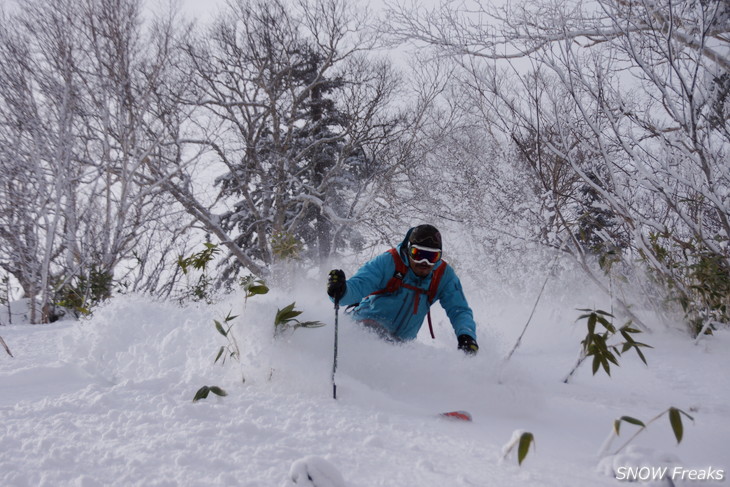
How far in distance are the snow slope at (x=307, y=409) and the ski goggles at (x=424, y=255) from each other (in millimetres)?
600

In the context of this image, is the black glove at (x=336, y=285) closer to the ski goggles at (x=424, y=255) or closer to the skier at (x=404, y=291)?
the skier at (x=404, y=291)

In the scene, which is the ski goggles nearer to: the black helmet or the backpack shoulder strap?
the black helmet

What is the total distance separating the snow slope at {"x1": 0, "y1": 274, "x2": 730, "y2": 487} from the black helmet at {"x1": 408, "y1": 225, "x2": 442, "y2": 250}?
0.71 m

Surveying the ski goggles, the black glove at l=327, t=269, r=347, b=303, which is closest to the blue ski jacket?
the ski goggles

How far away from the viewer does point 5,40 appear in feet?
22.5

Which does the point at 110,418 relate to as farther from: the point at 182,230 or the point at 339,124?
the point at 339,124

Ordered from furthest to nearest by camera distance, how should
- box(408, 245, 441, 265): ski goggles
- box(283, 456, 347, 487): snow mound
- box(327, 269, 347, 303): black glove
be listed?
box(408, 245, 441, 265): ski goggles, box(327, 269, 347, 303): black glove, box(283, 456, 347, 487): snow mound

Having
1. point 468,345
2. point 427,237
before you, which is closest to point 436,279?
point 427,237

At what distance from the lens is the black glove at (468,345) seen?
2.70m

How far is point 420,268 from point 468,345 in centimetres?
64

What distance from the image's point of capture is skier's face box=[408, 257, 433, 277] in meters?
3.03

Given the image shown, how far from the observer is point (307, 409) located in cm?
170

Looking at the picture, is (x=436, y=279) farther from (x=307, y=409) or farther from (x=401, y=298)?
(x=307, y=409)

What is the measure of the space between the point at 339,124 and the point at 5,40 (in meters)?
8.86
